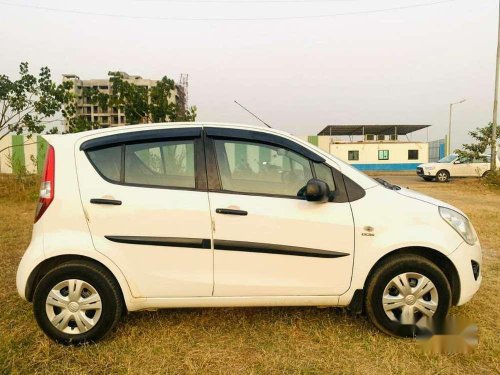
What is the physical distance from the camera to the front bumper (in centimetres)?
261

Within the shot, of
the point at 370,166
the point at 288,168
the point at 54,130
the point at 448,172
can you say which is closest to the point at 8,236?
the point at 288,168

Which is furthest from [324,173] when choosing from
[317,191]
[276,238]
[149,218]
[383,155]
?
[383,155]

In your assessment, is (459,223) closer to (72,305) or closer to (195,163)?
(195,163)

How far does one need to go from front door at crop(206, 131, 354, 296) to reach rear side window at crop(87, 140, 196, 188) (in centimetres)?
26

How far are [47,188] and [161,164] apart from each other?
831 millimetres

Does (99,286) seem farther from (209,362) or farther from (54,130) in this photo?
(54,130)

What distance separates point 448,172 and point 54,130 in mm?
19228

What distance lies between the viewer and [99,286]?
2463mm

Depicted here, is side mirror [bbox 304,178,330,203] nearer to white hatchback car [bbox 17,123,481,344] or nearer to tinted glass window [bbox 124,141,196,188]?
white hatchback car [bbox 17,123,481,344]

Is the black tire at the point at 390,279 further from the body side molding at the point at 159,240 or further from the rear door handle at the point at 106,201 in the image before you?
the rear door handle at the point at 106,201

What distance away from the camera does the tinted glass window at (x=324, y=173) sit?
2648 mm

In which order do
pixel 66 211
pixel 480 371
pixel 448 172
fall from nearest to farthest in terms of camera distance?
pixel 480 371, pixel 66 211, pixel 448 172

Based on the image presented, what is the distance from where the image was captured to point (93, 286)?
247cm

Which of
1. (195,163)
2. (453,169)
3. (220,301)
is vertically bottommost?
(220,301)
